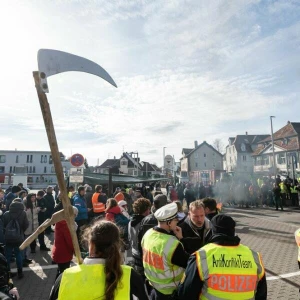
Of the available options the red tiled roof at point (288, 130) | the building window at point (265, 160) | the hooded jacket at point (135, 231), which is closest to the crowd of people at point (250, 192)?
the hooded jacket at point (135, 231)

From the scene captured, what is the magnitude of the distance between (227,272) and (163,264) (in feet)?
2.63

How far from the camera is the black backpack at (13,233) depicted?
587 centimetres

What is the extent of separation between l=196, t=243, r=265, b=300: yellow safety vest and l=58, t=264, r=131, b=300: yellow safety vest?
31.4 inches

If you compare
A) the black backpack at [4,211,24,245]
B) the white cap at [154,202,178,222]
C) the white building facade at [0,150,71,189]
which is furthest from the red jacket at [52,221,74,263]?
the white building facade at [0,150,71,189]

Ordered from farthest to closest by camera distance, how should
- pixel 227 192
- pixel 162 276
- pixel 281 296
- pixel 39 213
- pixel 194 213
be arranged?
pixel 227 192 → pixel 39 213 → pixel 281 296 → pixel 194 213 → pixel 162 276

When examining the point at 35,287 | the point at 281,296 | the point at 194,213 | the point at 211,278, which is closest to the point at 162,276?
the point at 211,278

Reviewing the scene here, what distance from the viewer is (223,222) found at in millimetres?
2428

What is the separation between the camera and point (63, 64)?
199 cm

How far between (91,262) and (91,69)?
1.55 m

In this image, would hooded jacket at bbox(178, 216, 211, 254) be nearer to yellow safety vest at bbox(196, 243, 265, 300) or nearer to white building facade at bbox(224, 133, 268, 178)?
yellow safety vest at bbox(196, 243, 265, 300)

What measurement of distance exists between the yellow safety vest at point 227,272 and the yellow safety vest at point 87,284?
2.62ft

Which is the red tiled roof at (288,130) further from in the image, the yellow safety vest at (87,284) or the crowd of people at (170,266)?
the yellow safety vest at (87,284)

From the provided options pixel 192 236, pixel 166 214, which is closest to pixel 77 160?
pixel 192 236

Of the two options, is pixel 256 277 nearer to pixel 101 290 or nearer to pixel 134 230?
pixel 101 290
